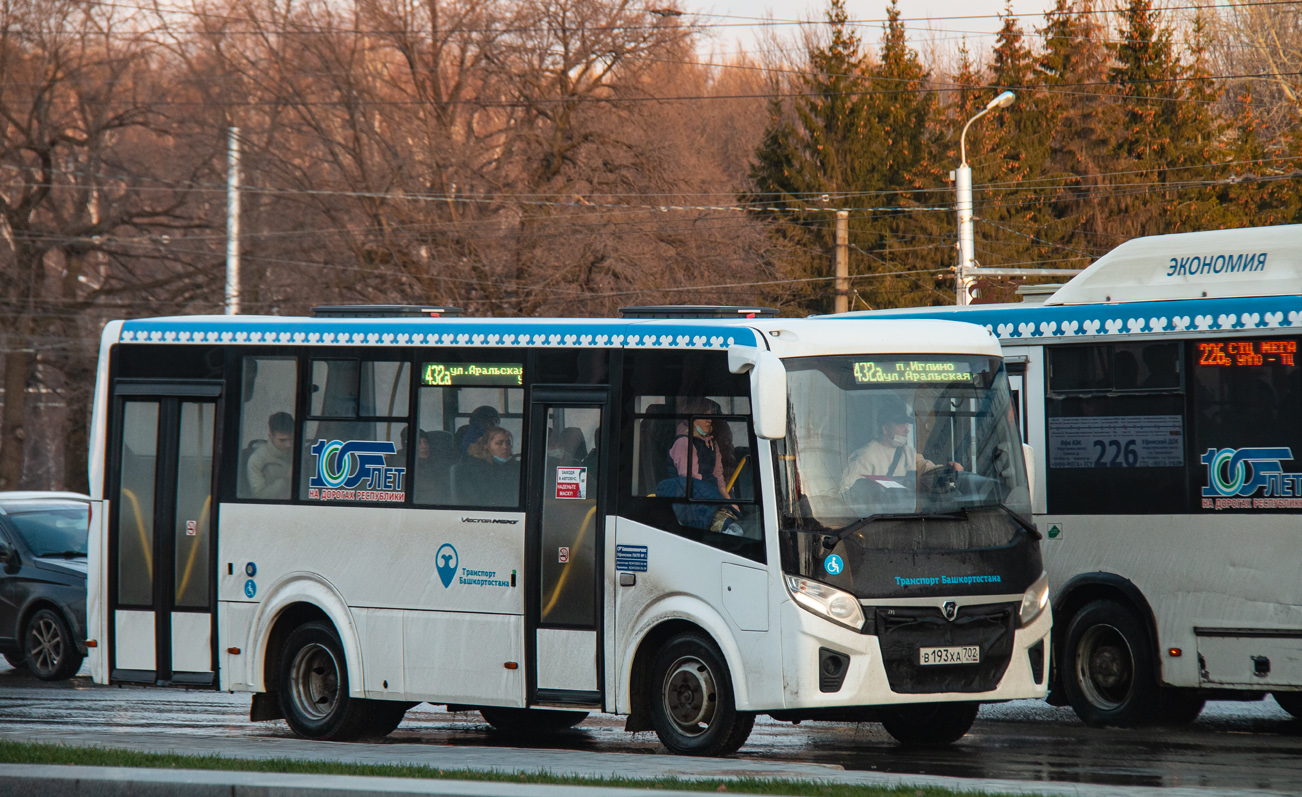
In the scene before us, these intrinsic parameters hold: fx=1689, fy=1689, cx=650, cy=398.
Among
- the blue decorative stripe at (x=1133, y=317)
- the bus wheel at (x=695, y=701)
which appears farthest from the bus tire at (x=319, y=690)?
the blue decorative stripe at (x=1133, y=317)

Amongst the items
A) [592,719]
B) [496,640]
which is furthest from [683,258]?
[496,640]

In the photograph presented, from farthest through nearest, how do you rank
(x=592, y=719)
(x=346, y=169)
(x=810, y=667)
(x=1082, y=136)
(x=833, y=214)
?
1. (x=1082, y=136)
2. (x=833, y=214)
3. (x=346, y=169)
4. (x=592, y=719)
5. (x=810, y=667)

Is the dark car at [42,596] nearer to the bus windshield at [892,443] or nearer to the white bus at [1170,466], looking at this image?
the bus windshield at [892,443]

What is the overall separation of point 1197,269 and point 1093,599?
2512 mm

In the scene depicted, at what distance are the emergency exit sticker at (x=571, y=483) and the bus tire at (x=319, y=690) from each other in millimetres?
2114

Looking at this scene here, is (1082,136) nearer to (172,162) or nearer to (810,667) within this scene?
(172,162)

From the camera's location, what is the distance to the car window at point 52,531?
698 inches

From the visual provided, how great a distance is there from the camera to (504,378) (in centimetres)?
1137

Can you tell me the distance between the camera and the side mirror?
9805 mm

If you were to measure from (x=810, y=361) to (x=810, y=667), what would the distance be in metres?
1.85

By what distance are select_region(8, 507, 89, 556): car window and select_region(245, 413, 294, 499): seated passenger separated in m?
6.44

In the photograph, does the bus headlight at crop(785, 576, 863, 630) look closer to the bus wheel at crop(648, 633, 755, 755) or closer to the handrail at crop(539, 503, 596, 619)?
the bus wheel at crop(648, 633, 755, 755)

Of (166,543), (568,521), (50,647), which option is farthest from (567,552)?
(50,647)

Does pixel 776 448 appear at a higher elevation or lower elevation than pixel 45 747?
higher
